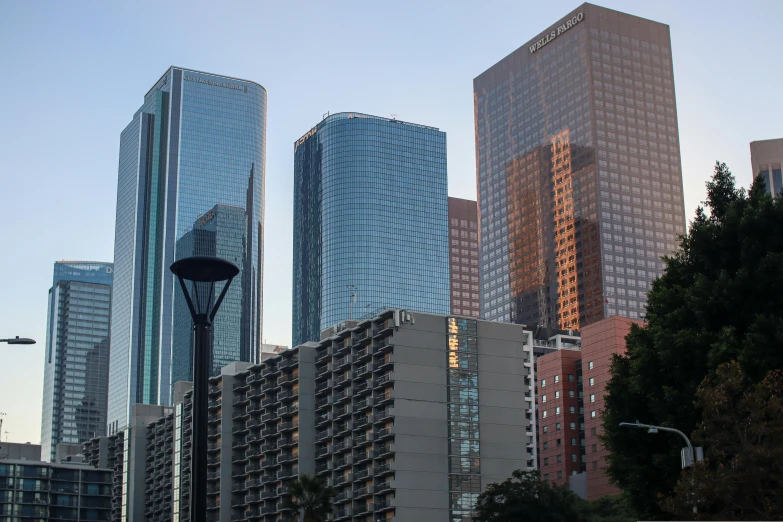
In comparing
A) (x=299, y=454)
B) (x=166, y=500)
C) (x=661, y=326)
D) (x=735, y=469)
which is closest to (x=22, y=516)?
(x=166, y=500)

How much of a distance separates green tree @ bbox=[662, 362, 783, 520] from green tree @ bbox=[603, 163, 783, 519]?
794cm

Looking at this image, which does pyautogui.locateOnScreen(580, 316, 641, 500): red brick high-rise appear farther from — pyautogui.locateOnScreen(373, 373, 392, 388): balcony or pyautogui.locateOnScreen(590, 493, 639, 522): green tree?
pyautogui.locateOnScreen(373, 373, 392, 388): balcony

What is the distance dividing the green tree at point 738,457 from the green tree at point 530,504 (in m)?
66.1

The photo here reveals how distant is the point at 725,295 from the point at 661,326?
4.28 m

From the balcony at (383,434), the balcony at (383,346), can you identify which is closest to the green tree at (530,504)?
the balcony at (383,434)

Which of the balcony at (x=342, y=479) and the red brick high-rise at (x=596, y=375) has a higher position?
the red brick high-rise at (x=596, y=375)

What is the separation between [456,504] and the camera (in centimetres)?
13712

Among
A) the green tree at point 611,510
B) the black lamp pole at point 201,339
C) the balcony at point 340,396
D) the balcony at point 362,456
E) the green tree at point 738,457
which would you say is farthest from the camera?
the balcony at point 340,396

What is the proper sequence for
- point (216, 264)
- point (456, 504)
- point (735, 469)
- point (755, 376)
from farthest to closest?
1. point (456, 504)
2. point (755, 376)
3. point (216, 264)
4. point (735, 469)

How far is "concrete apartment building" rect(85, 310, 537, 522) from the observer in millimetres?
137250

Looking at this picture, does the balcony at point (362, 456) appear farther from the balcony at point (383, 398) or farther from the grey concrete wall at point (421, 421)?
the balcony at point (383, 398)

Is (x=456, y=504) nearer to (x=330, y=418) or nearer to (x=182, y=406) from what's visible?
(x=330, y=418)

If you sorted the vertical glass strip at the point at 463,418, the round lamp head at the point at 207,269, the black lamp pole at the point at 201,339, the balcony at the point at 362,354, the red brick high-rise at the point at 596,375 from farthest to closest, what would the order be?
the red brick high-rise at the point at 596,375, the balcony at the point at 362,354, the vertical glass strip at the point at 463,418, the round lamp head at the point at 207,269, the black lamp pole at the point at 201,339

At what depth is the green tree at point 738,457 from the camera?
4250 centimetres
